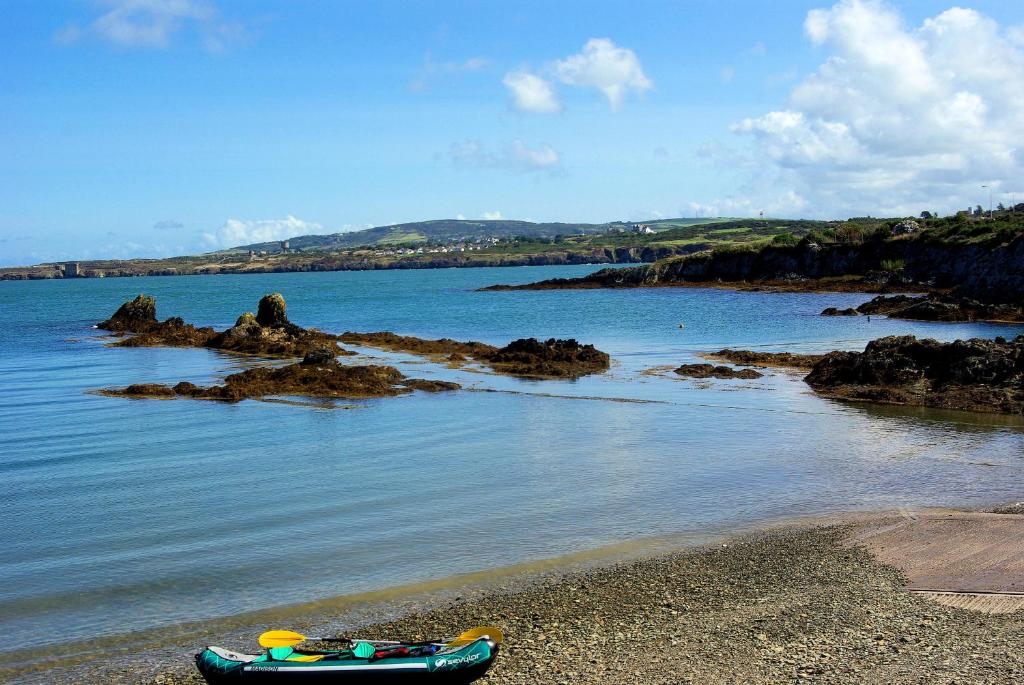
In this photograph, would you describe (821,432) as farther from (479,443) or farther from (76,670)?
(76,670)

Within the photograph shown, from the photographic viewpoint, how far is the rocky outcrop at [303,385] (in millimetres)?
30344

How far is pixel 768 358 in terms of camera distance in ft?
122

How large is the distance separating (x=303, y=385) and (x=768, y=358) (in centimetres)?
1913

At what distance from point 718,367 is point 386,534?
73.2 ft

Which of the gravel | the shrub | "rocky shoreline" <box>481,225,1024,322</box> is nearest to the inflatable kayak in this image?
the gravel

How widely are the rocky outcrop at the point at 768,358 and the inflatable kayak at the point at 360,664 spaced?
2897 centimetres

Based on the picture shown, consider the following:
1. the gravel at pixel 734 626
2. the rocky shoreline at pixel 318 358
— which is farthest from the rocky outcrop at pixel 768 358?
the gravel at pixel 734 626

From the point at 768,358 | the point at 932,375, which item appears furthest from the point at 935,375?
the point at 768,358

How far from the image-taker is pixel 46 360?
1710 inches

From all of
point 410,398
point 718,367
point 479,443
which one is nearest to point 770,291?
point 718,367

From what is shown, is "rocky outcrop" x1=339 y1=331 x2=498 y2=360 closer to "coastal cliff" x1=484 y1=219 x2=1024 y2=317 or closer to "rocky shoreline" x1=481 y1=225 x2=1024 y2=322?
"rocky shoreline" x1=481 y1=225 x2=1024 y2=322

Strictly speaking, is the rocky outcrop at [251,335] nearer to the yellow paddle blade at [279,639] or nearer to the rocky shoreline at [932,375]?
the rocky shoreline at [932,375]

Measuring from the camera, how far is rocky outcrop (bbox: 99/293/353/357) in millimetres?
44031

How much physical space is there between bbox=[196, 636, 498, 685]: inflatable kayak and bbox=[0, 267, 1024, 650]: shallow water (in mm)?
2878
